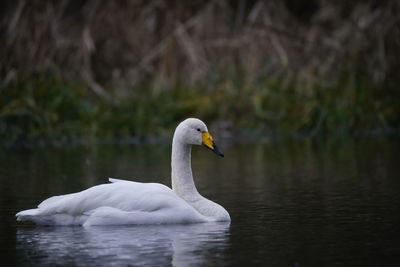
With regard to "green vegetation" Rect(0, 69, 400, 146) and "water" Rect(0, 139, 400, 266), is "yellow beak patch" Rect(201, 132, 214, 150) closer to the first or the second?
"water" Rect(0, 139, 400, 266)

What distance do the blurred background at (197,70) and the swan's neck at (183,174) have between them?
1053cm

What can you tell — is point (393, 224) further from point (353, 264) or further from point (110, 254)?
point (110, 254)

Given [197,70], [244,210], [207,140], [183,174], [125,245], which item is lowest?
[125,245]

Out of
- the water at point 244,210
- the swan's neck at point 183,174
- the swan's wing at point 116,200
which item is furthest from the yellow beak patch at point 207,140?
the swan's wing at point 116,200

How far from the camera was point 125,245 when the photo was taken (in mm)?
7207

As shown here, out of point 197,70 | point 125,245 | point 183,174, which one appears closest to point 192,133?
point 183,174

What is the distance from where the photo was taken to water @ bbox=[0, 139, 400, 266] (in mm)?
6684

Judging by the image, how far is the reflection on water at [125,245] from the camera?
6559 mm

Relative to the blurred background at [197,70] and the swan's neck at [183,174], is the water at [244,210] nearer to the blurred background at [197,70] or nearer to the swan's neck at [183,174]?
the swan's neck at [183,174]

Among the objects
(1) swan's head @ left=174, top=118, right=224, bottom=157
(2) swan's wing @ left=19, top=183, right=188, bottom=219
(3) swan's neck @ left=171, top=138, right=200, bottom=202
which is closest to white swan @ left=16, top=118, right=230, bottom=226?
(2) swan's wing @ left=19, top=183, right=188, bottom=219

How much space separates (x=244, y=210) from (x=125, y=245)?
7.47 feet

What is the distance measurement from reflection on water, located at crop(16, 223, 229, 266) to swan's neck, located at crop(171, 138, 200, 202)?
→ 58 cm

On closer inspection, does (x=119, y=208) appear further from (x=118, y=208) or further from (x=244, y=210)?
(x=244, y=210)

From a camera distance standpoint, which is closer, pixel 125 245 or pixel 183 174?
pixel 125 245
